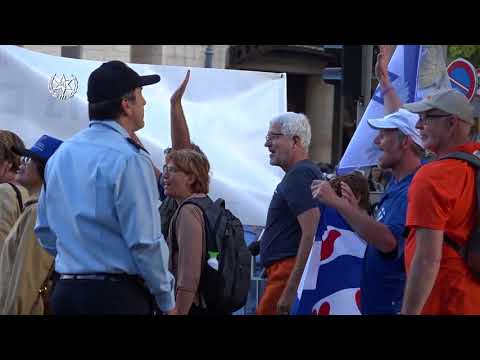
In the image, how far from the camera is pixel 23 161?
18.7ft

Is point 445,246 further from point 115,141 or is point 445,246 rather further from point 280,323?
point 115,141

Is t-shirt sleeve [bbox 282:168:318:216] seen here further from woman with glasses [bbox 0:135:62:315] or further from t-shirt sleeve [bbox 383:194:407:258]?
woman with glasses [bbox 0:135:62:315]

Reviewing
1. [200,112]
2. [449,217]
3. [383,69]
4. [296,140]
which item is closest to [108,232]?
[449,217]

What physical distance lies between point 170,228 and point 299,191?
80 cm

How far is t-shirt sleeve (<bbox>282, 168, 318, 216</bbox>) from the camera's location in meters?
5.80

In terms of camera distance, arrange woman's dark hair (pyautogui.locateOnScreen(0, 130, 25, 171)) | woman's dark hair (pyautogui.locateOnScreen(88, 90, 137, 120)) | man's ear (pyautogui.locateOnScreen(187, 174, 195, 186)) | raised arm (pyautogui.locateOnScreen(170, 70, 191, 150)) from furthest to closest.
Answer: raised arm (pyautogui.locateOnScreen(170, 70, 191, 150)) → woman's dark hair (pyautogui.locateOnScreen(0, 130, 25, 171)) → man's ear (pyautogui.locateOnScreen(187, 174, 195, 186)) → woman's dark hair (pyautogui.locateOnScreen(88, 90, 137, 120))

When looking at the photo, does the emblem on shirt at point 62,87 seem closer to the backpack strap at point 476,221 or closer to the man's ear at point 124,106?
the man's ear at point 124,106

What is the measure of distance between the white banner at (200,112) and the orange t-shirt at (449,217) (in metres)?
4.22

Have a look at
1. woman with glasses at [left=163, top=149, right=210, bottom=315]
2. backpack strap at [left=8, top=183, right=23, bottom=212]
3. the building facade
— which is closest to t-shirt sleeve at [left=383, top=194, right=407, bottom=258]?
woman with glasses at [left=163, top=149, right=210, bottom=315]

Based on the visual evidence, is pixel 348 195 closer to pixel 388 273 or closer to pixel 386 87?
pixel 388 273

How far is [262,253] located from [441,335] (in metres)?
2.44

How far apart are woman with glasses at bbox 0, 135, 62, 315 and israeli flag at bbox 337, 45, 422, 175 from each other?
6.03 ft

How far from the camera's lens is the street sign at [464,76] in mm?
9062
